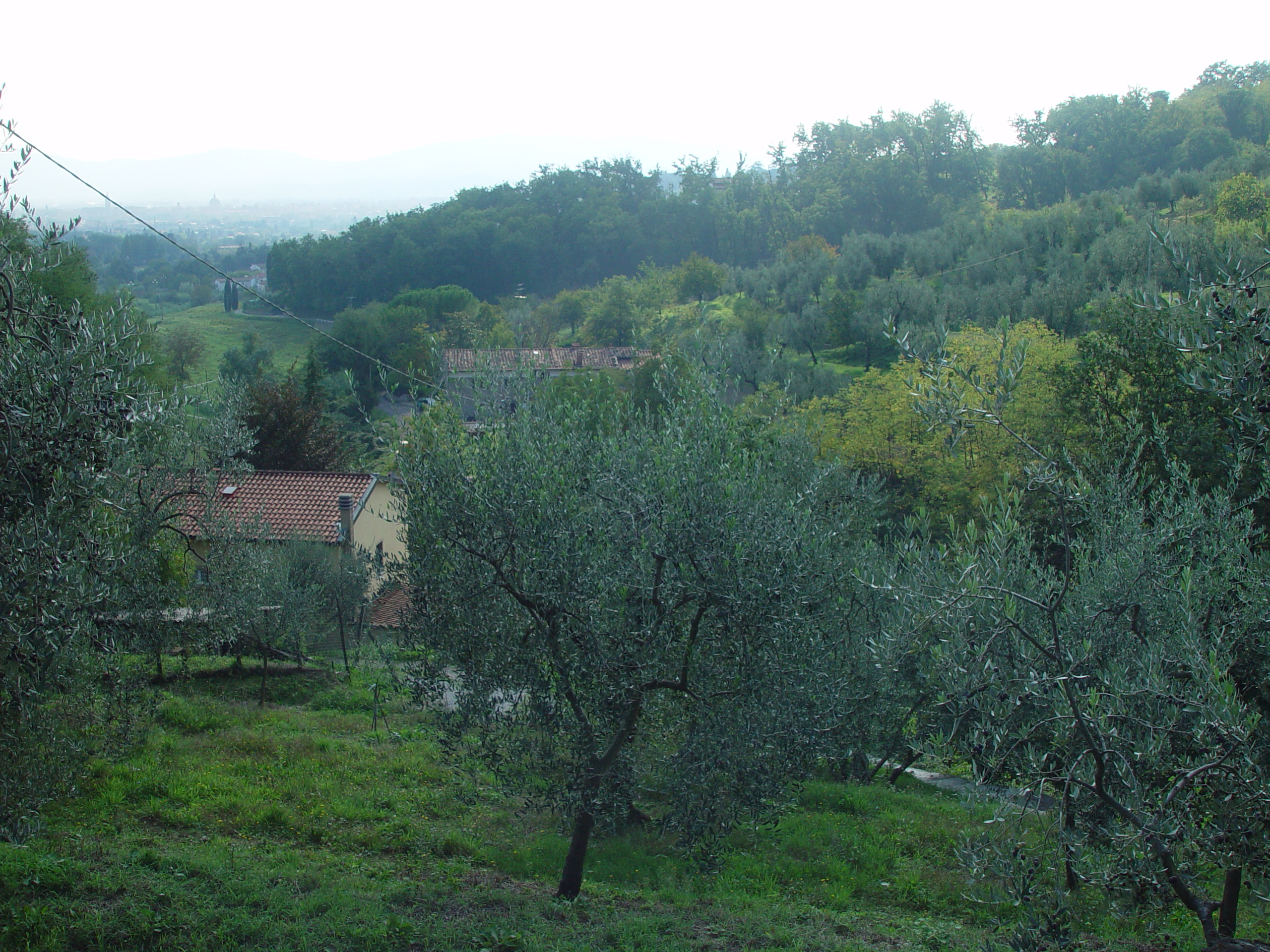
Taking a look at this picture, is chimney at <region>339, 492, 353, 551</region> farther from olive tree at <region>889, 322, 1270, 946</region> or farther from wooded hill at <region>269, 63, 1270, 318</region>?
wooded hill at <region>269, 63, 1270, 318</region>

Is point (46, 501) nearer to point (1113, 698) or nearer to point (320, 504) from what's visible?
point (1113, 698)

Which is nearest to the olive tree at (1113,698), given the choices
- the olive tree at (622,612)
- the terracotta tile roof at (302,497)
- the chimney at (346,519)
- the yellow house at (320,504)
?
the olive tree at (622,612)

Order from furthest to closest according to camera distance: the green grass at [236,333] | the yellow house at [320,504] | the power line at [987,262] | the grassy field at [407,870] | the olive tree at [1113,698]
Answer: the green grass at [236,333] < the power line at [987,262] < the yellow house at [320,504] < the grassy field at [407,870] < the olive tree at [1113,698]

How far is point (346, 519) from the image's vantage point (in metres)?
27.1

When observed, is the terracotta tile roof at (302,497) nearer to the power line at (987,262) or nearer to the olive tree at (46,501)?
the olive tree at (46,501)

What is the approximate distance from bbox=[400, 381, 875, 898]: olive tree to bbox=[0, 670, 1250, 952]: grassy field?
115 cm

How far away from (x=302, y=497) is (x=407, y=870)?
70.3 feet

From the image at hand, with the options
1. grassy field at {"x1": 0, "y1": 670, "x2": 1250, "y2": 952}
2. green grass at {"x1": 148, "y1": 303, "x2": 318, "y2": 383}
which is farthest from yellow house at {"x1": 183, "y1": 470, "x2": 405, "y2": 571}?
green grass at {"x1": 148, "y1": 303, "x2": 318, "y2": 383}

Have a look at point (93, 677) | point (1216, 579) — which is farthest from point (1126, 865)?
point (93, 677)

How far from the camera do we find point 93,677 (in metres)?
7.87

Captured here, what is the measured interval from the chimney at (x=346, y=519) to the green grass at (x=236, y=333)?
48593 millimetres

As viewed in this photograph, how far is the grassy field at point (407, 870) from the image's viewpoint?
7.24 metres

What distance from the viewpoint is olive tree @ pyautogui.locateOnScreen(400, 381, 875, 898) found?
272 inches

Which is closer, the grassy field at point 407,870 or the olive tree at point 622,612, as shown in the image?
the olive tree at point 622,612
